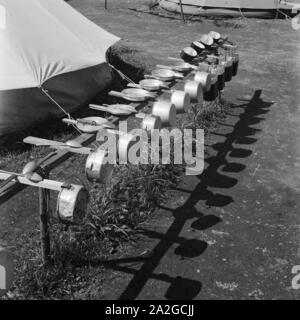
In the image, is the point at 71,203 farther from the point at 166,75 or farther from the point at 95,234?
the point at 166,75

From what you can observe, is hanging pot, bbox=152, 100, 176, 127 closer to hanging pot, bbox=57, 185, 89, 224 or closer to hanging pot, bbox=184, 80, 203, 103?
hanging pot, bbox=184, 80, 203, 103

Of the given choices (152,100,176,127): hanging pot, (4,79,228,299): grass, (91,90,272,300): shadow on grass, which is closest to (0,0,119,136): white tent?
(4,79,228,299): grass

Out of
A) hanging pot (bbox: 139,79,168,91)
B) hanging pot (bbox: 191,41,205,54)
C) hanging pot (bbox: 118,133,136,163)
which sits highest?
hanging pot (bbox: 191,41,205,54)

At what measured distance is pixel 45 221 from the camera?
15.2 ft

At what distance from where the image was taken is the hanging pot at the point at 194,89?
21.6 ft

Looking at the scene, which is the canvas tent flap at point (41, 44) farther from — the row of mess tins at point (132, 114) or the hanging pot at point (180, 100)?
the hanging pot at point (180, 100)

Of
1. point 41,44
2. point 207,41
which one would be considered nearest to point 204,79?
point 207,41

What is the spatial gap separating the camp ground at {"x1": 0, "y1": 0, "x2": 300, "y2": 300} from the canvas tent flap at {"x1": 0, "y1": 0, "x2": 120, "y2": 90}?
0.03 metres

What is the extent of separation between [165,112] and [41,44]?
3094mm

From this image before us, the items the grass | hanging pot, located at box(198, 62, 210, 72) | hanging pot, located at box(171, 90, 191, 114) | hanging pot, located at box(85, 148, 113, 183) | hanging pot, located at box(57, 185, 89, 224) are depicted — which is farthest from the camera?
hanging pot, located at box(198, 62, 210, 72)

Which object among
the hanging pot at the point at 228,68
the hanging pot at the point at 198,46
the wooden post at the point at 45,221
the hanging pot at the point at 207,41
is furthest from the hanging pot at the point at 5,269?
the hanging pot at the point at 207,41

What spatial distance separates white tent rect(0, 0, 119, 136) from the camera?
7.14 metres

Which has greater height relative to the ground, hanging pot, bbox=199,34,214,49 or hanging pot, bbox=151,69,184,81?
hanging pot, bbox=199,34,214,49
